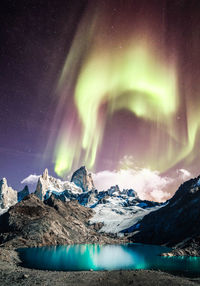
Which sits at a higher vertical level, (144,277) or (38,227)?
(38,227)

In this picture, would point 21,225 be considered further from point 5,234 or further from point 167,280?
point 167,280

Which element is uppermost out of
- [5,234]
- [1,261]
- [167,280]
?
[5,234]

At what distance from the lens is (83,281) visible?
6438cm

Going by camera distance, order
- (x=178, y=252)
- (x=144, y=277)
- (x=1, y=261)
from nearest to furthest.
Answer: (x=144, y=277) → (x=1, y=261) → (x=178, y=252)

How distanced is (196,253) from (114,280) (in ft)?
403

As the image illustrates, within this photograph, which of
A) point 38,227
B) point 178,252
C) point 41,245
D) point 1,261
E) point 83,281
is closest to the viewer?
point 83,281

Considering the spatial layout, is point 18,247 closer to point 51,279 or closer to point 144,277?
point 51,279

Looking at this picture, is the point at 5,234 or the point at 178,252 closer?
the point at 178,252

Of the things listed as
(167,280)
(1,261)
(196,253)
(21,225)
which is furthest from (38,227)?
(167,280)

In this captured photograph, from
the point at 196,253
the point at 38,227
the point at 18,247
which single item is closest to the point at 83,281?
the point at 18,247

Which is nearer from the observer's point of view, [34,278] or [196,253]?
[34,278]

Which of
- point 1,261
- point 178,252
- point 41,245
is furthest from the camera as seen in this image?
point 41,245

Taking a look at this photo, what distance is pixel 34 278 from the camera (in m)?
64.9

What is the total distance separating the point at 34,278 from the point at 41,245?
12886 cm
